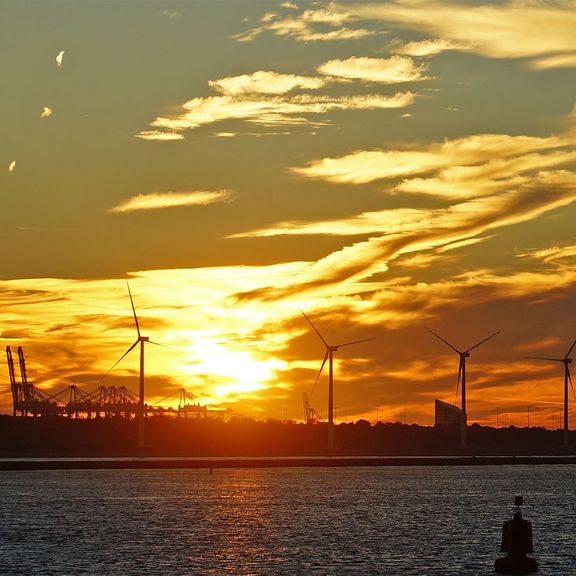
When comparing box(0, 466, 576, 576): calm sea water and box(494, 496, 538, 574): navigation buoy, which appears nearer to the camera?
box(494, 496, 538, 574): navigation buoy

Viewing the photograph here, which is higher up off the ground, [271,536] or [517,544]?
[517,544]

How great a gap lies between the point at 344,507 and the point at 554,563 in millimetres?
73587

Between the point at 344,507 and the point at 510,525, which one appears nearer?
the point at 510,525

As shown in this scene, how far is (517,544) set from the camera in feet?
240

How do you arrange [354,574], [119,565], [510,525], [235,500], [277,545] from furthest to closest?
[235,500], [277,545], [119,565], [354,574], [510,525]

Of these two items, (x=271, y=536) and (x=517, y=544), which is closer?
(x=517, y=544)

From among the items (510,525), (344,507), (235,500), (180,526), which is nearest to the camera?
(510,525)

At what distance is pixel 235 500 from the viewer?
18400 cm

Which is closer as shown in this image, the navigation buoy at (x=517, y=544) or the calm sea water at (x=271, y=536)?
the navigation buoy at (x=517, y=544)

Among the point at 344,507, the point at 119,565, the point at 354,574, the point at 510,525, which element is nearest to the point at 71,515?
the point at 344,507

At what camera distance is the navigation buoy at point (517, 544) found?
72.2 meters

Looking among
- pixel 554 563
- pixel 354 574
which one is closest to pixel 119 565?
pixel 354 574

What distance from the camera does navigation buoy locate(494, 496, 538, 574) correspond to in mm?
72250

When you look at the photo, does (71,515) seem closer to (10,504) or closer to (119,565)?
(10,504)
